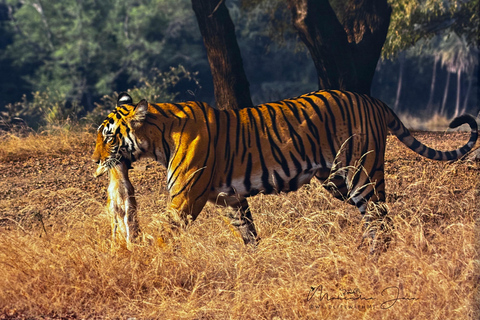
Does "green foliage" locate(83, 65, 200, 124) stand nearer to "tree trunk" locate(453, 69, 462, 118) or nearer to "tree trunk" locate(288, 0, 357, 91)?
"tree trunk" locate(288, 0, 357, 91)

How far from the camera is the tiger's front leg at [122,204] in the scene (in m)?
4.70

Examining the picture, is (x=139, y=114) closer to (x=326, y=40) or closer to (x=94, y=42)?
(x=326, y=40)

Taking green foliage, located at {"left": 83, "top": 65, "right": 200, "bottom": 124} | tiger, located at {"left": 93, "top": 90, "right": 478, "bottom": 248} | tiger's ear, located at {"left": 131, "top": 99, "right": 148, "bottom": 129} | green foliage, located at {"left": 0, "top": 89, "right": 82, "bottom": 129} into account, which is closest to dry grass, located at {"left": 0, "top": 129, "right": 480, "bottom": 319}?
tiger, located at {"left": 93, "top": 90, "right": 478, "bottom": 248}

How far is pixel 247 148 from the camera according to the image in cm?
486

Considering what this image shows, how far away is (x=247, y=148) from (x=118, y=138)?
0.97m

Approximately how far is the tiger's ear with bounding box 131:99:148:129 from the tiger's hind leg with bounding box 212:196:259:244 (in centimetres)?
89

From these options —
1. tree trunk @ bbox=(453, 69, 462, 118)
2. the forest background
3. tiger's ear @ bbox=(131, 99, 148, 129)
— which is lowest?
tree trunk @ bbox=(453, 69, 462, 118)

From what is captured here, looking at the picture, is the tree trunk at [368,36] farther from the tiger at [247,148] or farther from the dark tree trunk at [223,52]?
the tiger at [247,148]

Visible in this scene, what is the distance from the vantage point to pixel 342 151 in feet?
16.5

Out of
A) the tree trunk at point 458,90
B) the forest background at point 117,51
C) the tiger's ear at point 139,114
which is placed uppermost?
the tiger's ear at point 139,114

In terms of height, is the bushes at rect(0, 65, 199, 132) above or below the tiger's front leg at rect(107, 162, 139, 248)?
below

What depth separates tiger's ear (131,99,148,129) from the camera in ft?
15.2

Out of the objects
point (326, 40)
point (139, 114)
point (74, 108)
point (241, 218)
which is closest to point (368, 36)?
point (326, 40)

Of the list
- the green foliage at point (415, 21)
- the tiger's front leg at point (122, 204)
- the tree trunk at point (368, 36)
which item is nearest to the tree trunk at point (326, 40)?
the tree trunk at point (368, 36)
